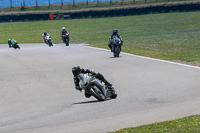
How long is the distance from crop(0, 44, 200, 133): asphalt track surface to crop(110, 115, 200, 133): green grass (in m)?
0.56

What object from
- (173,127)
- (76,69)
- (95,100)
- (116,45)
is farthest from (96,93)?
(116,45)

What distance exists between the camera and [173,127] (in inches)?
304

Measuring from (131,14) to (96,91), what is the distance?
54.0 m

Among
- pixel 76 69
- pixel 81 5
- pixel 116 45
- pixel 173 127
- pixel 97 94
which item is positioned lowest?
pixel 81 5

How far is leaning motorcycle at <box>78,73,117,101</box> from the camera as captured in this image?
11.4 meters

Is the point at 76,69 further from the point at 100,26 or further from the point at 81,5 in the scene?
the point at 81,5

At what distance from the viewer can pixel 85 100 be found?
11.9 m

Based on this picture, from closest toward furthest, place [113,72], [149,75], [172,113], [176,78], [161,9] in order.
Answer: [172,113]
[176,78]
[149,75]
[113,72]
[161,9]

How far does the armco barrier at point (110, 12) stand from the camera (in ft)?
202

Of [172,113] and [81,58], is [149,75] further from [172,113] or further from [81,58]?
[81,58]

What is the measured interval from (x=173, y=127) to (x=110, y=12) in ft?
192

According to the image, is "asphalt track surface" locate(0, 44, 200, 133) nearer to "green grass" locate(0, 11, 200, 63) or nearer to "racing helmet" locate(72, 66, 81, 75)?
"racing helmet" locate(72, 66, 81, 75)

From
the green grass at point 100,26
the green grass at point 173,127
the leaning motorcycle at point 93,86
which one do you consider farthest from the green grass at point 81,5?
the green grass at point 173,127

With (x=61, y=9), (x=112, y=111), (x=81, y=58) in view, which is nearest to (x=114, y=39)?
(x=81, y=58)
